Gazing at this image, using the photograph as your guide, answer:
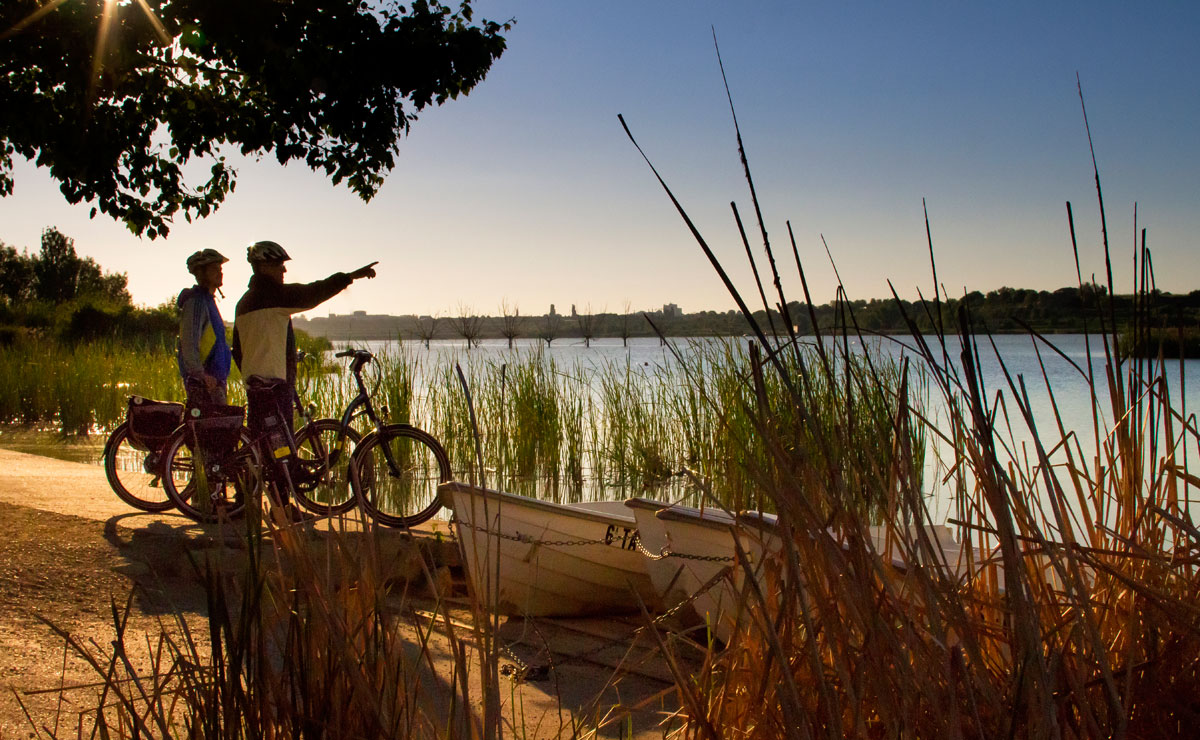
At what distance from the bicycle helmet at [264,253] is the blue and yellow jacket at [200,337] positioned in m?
0.35

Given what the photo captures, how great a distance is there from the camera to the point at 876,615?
3.89 ft

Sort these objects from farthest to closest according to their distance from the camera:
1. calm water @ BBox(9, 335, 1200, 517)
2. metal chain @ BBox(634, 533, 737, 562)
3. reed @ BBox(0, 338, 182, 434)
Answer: reed @ BBox(0, 338, 182, 434) → metal chain @ BBox(634, 533, 737, 562) → calm water @ BBox(9, 335, 1200, 517)

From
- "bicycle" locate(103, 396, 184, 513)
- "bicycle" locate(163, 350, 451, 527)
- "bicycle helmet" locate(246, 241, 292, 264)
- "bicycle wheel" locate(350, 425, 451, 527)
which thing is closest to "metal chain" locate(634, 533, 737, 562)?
"bicycle wheel" locate(350, 425, 451, 527)

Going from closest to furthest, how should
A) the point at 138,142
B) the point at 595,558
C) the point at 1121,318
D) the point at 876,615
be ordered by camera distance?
1. the point at 876,615
2. the point at 1121,318
3. the point at 595,558
4. the point at 138,142

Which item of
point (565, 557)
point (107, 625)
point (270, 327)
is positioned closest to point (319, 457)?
point (270, 327)

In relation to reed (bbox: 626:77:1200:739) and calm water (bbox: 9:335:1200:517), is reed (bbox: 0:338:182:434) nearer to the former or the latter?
calm water (bbox: 9:335:1200:517)

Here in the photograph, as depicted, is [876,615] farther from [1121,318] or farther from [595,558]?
[595,558]

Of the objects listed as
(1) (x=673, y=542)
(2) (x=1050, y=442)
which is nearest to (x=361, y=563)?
(1) (x=673, y=542)

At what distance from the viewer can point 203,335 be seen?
205 inches

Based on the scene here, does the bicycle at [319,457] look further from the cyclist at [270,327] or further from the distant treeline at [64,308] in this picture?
the distant treeline at [64,308]

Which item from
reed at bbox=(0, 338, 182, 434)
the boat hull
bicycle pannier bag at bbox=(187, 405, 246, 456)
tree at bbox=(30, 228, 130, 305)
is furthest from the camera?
tree at bbox=(30, 228, 130, 305)

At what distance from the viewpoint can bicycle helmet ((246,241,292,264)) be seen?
504 cm

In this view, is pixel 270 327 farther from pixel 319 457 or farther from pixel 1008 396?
pixel 1008 396

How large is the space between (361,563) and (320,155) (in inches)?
226
